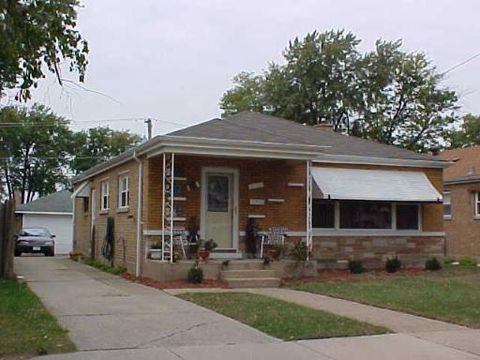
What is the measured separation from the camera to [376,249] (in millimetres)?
20031

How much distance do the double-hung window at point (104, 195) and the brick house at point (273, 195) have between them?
45.3 inches

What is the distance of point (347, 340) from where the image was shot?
29.9 ft

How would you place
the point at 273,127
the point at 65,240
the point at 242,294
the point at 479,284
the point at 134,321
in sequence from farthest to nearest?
the point at 65,240 → the point at 273,127 → the point at 479,284 → the point at 242,294 → the point at 134,321

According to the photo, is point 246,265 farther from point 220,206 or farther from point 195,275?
point 220,206

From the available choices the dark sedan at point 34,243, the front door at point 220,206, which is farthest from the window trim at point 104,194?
the dark sedan at point 34,243

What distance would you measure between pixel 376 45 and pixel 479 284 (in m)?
32.2

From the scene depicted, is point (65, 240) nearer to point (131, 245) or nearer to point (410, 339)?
point (131, 245)

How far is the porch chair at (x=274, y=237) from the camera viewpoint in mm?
18203

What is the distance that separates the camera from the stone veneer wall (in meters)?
19.4

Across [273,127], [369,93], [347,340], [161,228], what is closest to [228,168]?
[161,228]

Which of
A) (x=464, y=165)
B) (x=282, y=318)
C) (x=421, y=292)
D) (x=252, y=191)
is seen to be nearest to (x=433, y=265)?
(x=252, y=191)

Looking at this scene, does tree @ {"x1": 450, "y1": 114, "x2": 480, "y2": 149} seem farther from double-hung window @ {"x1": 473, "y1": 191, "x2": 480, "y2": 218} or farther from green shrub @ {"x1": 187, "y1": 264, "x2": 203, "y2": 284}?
green shrub @ {"x1": 187, "y1": 264, "x2": 203, "y2": 284}

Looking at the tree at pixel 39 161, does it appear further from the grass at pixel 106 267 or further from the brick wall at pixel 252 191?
the brick wall at pixel 252 191

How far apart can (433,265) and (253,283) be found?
21.4 feet
